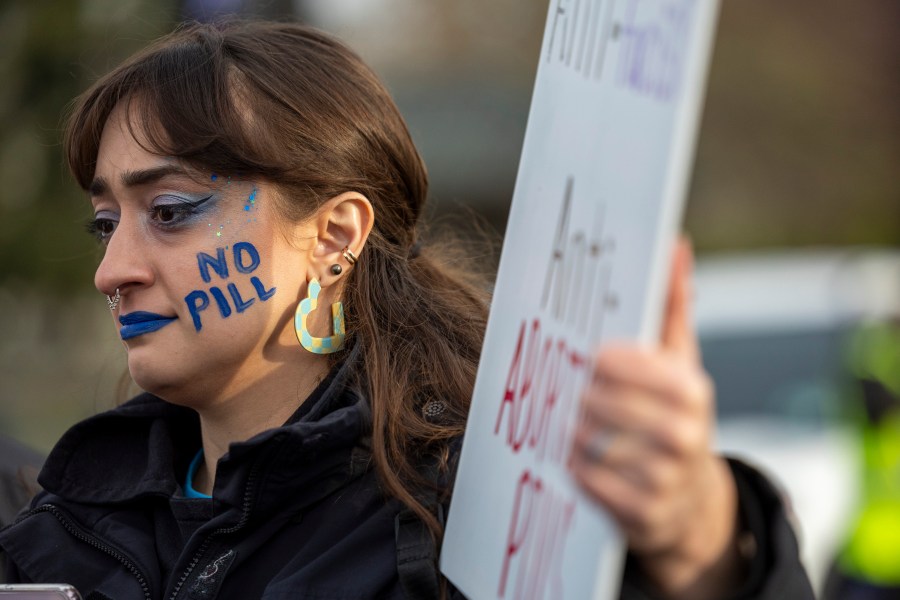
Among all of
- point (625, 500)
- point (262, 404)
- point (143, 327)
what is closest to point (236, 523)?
point (262, 404)

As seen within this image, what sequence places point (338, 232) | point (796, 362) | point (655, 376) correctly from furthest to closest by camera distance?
point (796, 362) < point (338, 232) < point (655, 376)

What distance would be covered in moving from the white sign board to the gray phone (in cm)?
68

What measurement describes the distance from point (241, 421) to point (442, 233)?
103 centimetres

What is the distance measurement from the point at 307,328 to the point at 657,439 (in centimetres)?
130

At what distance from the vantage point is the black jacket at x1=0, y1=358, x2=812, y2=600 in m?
2.33

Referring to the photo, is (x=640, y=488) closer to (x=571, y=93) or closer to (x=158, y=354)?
(x=571, y=93)

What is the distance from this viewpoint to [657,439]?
149 centimetres

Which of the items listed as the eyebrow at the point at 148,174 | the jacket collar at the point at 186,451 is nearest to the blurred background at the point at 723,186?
the jacket collar at the point at 186,451

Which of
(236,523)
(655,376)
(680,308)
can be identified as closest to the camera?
(655,376)

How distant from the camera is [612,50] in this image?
1.82 metres

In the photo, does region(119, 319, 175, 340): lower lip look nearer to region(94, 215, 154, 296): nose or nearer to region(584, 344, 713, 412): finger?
region(94, 215, 154, 296): nose

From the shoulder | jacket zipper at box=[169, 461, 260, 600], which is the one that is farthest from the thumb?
the shoulder

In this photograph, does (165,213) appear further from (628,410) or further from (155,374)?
(628,410)

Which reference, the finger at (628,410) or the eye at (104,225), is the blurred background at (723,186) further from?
the finger at (628,410)
